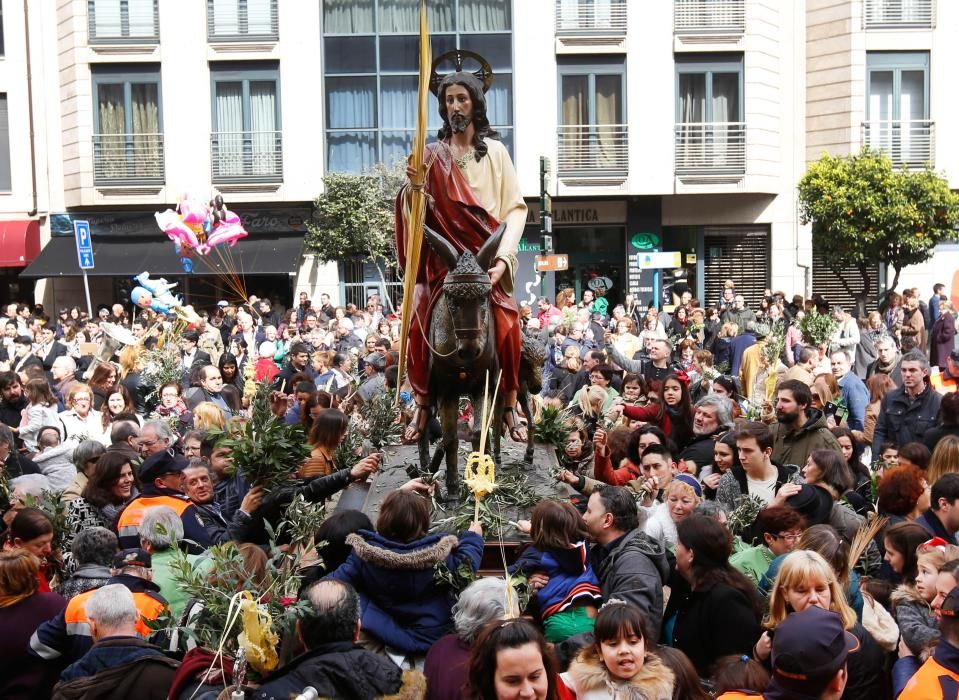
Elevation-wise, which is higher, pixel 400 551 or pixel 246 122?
pixel 246 122

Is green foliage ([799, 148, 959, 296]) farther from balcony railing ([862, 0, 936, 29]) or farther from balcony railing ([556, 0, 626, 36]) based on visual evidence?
balcony railing ([556, 0, 626, 36])

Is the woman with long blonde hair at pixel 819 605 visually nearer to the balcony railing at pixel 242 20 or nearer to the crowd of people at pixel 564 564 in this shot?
the crowd of people at pixel 564 564

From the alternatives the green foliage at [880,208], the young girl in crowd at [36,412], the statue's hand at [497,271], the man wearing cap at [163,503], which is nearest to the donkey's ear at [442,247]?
the statue's hand at [497,271]

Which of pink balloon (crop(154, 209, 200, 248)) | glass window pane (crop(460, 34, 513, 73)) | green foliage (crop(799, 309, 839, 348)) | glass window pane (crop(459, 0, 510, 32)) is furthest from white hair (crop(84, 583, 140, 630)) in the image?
glass window pane (crop(459, 0, 510, 32))

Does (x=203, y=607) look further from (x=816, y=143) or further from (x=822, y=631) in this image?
(x=816, y=143)

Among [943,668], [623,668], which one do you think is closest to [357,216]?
[623,668]

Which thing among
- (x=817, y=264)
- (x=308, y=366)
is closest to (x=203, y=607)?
(x=308, y=366)

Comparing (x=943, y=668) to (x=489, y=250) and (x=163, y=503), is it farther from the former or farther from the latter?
(x=163, y=503)

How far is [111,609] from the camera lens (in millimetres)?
4586

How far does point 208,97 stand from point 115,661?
88.5 feet

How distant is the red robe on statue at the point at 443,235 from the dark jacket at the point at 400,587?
2.38m

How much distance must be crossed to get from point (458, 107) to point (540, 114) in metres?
22.1

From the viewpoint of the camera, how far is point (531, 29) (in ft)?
95.7

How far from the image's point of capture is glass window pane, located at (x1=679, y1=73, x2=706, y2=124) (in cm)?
2923
